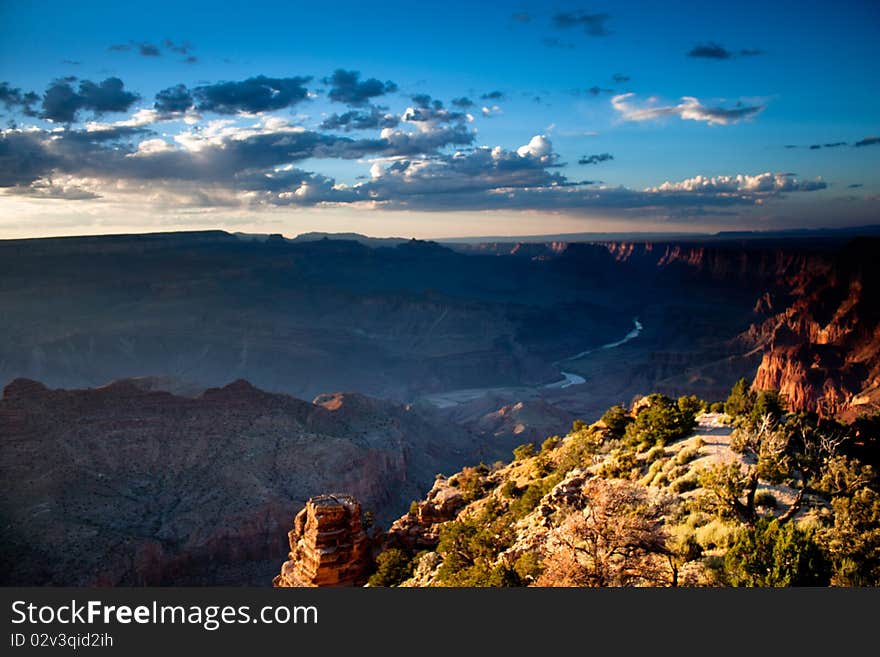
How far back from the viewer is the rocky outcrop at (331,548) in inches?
747

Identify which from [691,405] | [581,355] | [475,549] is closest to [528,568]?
[475,549]

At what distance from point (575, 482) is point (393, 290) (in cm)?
15072

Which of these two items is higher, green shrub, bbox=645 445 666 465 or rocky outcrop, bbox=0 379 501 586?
green shrub, bbox=645 445 666 465

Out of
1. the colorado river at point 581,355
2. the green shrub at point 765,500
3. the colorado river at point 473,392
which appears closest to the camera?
the green shrub at point 765,500

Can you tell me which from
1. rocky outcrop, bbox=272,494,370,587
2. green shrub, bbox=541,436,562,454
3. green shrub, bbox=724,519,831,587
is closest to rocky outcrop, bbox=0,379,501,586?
rocky outcrop, bbox=272,494,370,587

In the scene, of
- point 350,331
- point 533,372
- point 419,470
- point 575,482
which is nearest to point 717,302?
point 533,372

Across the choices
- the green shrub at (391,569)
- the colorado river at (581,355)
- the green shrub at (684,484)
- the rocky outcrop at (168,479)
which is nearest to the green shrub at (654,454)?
the green shrub at (684,484)

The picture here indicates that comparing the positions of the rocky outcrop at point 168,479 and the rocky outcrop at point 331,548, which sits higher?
the rocky outcrop at point 331,548

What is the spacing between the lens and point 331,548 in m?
19.1

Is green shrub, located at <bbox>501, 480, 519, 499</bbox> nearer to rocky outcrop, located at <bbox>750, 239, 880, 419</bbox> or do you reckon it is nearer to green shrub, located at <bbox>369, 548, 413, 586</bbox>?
green shrub, located at <bbox>369, 548, 413, 586</bbox>

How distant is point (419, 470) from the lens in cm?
5819

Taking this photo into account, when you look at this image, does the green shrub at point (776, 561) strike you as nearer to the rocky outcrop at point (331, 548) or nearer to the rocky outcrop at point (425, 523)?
the rocky outcrop at point (425, 523)

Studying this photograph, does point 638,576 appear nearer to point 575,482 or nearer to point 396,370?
point 575,482

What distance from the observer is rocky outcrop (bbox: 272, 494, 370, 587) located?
62.2 ft
